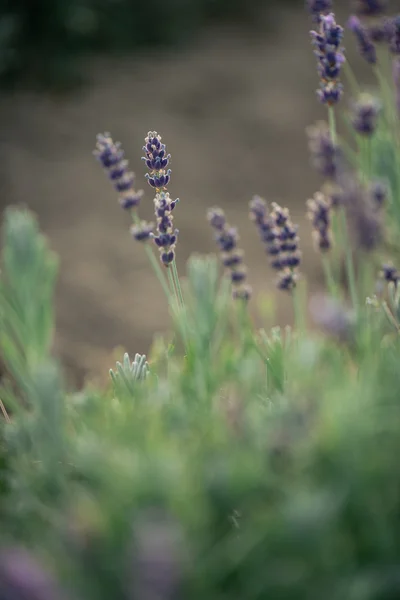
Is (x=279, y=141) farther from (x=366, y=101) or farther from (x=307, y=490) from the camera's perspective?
(x=307, y=490)

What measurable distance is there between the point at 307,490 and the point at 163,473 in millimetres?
165

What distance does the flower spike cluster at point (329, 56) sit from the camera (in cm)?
143

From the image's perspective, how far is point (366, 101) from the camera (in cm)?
143

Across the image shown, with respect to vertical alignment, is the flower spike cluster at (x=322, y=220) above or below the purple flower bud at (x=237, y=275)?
below

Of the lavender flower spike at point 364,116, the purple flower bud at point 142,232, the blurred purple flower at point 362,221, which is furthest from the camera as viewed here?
the purple flower bud at point 142,232

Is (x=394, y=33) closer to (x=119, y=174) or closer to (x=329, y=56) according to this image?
(x=329, y=56)

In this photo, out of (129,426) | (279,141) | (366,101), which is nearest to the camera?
(129,426)

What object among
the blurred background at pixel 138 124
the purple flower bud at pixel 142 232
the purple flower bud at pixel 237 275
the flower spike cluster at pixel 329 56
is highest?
the blurred background at pixel 138 124

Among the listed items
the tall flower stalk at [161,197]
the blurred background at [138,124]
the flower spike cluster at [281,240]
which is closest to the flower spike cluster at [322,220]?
the flower spike cluster at [281,240]

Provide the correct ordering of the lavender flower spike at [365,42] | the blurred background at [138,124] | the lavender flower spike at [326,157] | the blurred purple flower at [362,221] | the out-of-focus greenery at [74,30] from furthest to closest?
the out-of-focus greenery at [74,30] < the blurred background at [138,124] < the lavender flower spike at [365,42] < the lavender flower spike at [326,157] < the blurred purple flower at [362,221]

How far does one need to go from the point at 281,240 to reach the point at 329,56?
0.35 metres

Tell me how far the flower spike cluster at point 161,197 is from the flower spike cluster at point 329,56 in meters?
0.33

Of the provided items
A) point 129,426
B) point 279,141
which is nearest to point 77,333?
point 279,141

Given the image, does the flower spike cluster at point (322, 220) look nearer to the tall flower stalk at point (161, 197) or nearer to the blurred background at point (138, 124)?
the tall flower stalk at point (161, 197)
